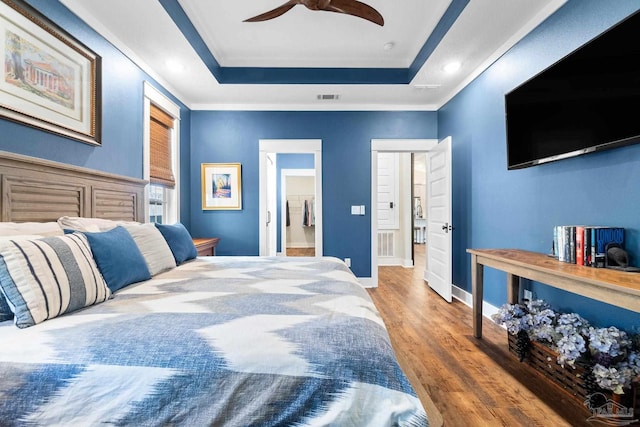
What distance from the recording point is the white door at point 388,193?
603cm

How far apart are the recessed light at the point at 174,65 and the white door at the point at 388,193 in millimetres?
3973

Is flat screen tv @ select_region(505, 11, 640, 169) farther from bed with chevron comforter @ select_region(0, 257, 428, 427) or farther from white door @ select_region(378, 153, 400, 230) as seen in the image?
white door @ select_region(378, 153, 400, 230)

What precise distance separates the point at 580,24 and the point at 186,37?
288 centimetres

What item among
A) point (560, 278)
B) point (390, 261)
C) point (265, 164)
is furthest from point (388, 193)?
point (560, 278)

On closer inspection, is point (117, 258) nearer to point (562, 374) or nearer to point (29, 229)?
point (29, 229)

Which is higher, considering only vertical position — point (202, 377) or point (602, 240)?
point (602, 240)

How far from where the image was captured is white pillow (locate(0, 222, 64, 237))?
144 cm

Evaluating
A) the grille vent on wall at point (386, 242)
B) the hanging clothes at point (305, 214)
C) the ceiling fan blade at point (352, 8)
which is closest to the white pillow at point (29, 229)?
the ceiling fan blade at point (352, 8)

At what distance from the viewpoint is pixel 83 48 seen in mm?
2178

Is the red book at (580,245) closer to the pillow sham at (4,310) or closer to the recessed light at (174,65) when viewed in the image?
the pillow sham at (4,310)

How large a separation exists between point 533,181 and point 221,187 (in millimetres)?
3520

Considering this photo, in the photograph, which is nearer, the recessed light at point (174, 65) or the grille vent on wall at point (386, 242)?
the recessed light at point (174, 65)

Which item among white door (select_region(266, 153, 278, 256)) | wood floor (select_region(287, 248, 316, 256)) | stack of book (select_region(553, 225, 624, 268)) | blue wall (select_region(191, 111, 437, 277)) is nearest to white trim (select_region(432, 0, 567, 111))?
blue wall (select_region(191, 111, 437, 277))

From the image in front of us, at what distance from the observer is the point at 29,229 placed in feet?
5.04
